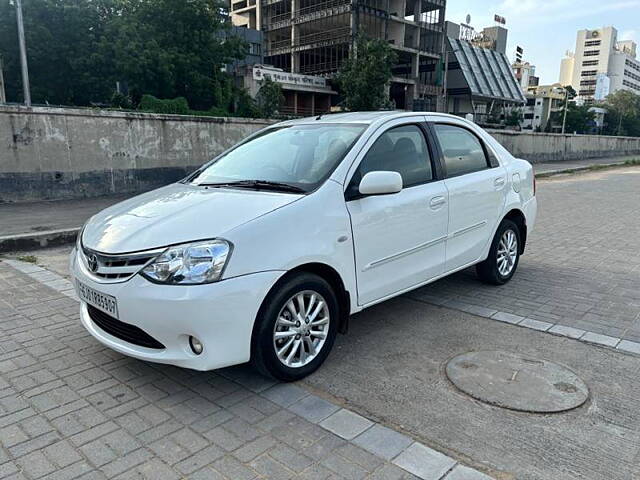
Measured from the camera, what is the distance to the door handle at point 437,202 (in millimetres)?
4171

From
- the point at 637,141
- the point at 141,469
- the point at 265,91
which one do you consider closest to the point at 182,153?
the point at 141,469

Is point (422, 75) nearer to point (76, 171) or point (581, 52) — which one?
point (76, 171)

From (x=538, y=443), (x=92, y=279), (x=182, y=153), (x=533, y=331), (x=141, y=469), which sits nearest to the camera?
(x=141, y=469)

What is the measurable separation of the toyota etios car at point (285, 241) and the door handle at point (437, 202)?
17 millimetres

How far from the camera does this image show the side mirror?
3.48 metres

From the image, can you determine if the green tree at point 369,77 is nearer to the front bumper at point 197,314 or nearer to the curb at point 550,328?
the curb at point 550,328

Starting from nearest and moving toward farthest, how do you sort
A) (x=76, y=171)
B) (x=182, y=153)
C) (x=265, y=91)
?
(x=76, y=171)
(x=182, y=153)
(x=265, y=91)

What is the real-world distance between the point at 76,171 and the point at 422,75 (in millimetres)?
65752

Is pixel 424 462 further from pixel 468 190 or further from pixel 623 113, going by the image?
pixel 623 113

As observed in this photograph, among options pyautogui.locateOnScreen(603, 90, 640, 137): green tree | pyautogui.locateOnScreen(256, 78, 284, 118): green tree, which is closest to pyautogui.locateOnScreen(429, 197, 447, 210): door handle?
pyautogui.locateOnScreen(256, 78, 284, 118): green tree

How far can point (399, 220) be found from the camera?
3.85m

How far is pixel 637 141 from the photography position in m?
43.1

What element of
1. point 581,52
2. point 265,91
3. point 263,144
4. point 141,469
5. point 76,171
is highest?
point 581,52

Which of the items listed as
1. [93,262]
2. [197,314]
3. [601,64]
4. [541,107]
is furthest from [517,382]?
[601,64]
